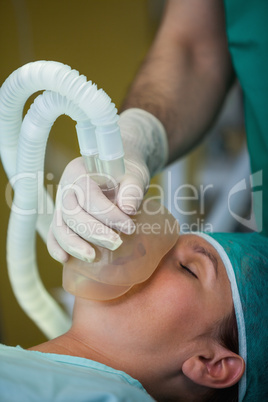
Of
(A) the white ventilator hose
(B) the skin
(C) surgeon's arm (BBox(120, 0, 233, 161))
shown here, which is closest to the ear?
(B) the skin

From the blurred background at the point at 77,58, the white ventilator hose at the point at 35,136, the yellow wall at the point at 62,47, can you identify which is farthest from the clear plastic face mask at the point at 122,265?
the yellow wall at the point at 62,47

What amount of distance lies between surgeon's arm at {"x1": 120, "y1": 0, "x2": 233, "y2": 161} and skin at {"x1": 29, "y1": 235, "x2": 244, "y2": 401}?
598 mm

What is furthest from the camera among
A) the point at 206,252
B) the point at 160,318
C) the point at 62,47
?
the point at 62,47

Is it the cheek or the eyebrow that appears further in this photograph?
the eyebrow

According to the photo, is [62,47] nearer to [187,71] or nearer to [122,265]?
[187,71]

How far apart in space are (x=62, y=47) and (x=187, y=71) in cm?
108

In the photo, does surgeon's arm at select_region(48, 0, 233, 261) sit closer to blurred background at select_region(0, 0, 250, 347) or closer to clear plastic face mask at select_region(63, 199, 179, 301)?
clear plastic face mask at select_region(63, 199, 179, 301)

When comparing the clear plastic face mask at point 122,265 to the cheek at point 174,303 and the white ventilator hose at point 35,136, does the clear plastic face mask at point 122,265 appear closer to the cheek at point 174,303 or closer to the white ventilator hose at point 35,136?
the cheek at point 174,303

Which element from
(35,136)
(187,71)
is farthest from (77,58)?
(35,136)

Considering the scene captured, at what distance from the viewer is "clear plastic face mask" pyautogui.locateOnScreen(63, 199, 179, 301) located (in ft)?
3.53

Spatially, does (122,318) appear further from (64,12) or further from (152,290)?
(64,12)

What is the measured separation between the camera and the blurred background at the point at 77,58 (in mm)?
2475

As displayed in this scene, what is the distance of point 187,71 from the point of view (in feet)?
5.69

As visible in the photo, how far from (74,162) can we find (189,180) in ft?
6.81
